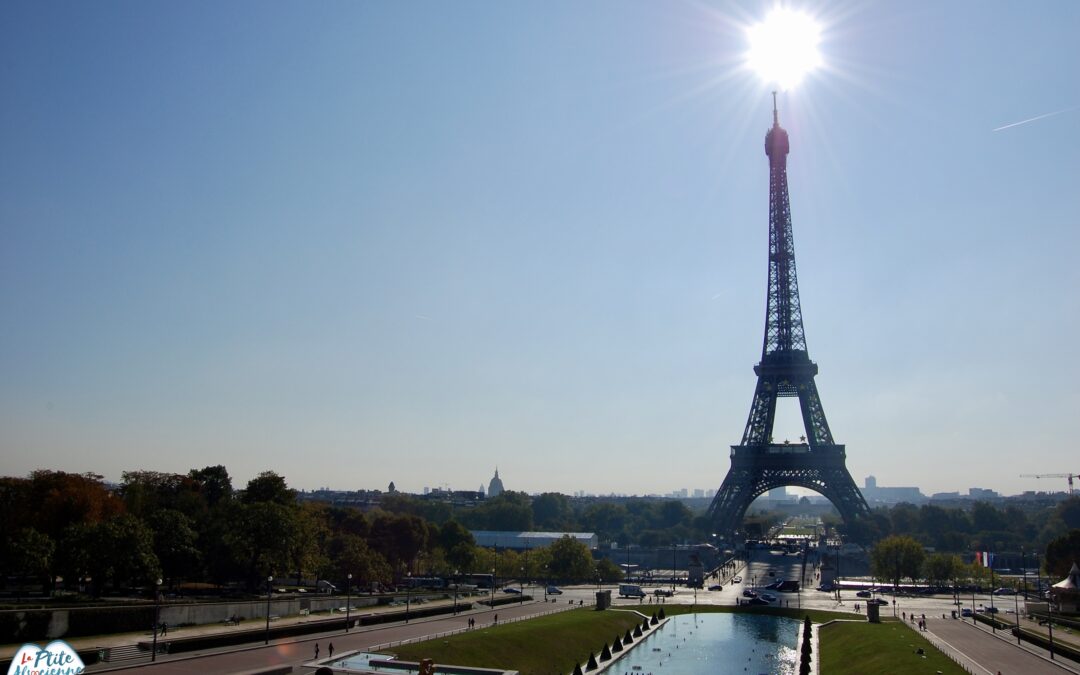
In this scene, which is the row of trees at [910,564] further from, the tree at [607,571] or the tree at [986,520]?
the tree at [986,520]

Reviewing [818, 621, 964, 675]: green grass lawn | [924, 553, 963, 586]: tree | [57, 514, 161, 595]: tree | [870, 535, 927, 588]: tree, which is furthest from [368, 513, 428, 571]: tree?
[924, 553, 963, 586]: tree

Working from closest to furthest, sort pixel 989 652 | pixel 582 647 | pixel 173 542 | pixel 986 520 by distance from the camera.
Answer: pixel 989 652 → pixel 582 647 → pixel 173 542 → pixel 986 520

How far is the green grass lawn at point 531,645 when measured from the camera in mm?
45844

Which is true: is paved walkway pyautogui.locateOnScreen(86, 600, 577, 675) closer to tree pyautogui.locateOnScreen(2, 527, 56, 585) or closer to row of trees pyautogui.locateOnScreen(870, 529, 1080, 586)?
tree pyautogui.locateOnScreen(2, 527, 56, 585)

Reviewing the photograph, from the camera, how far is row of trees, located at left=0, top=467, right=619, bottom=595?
2119 inches

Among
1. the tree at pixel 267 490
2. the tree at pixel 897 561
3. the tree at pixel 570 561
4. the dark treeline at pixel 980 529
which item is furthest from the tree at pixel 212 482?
the dark treeline at pixel 980 529

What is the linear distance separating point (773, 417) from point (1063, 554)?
39511mm

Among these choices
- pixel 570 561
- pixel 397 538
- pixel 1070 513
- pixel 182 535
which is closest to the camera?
pixel 182 535

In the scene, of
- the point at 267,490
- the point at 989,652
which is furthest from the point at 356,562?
the point at 989,652

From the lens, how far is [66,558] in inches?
2117

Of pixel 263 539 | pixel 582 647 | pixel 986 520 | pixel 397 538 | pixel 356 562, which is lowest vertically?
pixel 582 647

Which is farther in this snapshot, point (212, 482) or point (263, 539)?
point (212, 482)

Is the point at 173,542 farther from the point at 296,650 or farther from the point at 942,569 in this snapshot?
the point at 942,569

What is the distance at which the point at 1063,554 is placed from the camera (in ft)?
276
